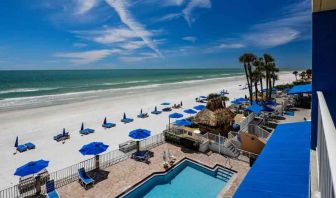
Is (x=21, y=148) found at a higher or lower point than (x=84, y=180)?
higher

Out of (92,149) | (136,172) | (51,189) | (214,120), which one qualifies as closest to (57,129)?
(92,149)

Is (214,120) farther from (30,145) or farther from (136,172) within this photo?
(30,145)

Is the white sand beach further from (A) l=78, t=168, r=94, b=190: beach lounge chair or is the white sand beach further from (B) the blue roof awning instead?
(B) the blue roof awning

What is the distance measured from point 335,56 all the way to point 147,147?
14697 millimetres

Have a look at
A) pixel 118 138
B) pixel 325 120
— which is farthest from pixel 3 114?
pixel 325 120

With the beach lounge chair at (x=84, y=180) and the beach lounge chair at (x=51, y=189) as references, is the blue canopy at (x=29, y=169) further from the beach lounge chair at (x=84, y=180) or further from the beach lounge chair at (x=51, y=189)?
the beach lounge chair at (x=84, y=180)

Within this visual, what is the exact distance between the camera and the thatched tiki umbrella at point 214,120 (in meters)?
20.2

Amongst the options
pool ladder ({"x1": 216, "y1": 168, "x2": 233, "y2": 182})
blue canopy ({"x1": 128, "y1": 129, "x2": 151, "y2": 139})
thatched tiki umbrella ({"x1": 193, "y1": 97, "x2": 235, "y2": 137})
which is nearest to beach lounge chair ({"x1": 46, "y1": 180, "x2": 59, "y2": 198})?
blue canopy ({"x1": 128, "y1": 129, "x2": 151, "y2": 139})

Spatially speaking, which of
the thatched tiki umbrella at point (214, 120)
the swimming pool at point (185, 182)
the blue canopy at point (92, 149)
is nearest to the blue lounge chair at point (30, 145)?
the blue canopy at point (92, 149)

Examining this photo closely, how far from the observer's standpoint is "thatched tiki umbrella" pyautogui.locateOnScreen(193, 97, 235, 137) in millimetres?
20188

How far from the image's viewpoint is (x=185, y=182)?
44.7 ft

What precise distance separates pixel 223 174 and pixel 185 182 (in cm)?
255

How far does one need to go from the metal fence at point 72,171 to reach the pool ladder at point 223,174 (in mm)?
6189

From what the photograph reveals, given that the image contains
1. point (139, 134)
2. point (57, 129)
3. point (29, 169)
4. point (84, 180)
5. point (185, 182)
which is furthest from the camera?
point (57, 129)
